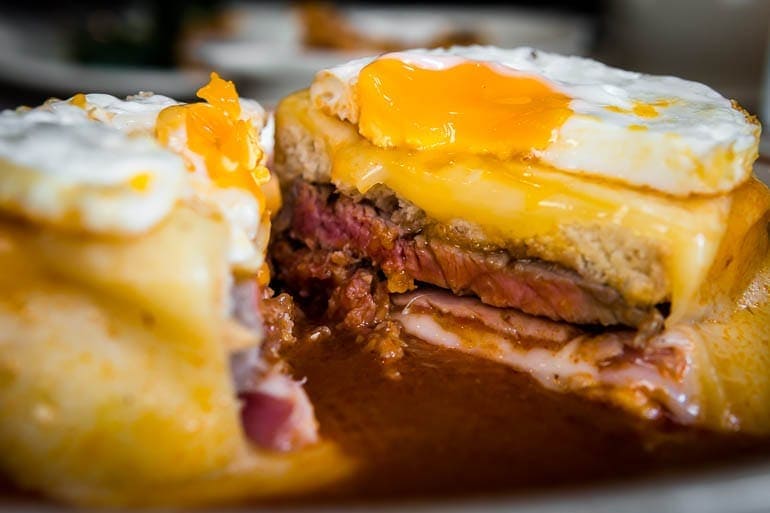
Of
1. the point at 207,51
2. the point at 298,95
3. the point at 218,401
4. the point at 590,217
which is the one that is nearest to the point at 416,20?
the point at 207,51

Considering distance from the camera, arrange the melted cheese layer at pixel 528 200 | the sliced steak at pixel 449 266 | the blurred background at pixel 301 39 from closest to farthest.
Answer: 1. the melted cheese layer at pixel 528 200
2. the sliced steak at pixel 449 266
3. the blurred background at pixel 301 39

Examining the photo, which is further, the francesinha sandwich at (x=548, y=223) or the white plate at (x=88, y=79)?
the white plate at (x=88, y=79)

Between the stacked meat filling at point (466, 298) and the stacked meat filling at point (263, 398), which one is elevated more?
the stacked meat filling at point (466, 298)

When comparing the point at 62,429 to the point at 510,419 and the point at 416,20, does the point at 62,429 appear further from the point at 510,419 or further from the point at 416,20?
the point at 416,20

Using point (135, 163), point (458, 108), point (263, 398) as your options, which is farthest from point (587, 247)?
point (135, 163)

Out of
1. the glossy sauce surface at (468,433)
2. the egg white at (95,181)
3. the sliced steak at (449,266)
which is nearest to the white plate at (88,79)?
the sliced steak at (449,266)

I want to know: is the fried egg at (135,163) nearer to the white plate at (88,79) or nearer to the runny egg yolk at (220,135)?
the runny egg yolk at (220,135)

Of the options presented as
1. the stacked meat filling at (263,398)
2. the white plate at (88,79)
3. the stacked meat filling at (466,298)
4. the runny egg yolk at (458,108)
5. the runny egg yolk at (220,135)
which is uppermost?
the white plate at (88,79)

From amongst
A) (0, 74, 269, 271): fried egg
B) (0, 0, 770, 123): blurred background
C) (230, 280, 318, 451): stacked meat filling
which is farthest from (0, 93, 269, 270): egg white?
(0, 0, 770, 123): blurred background

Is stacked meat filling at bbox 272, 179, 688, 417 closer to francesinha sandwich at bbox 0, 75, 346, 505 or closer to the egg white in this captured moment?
the egg white
